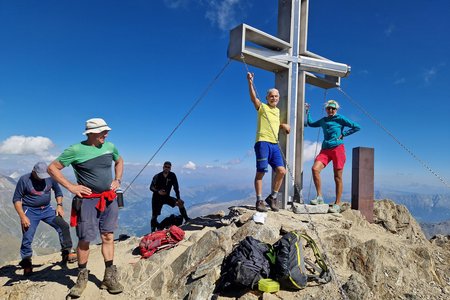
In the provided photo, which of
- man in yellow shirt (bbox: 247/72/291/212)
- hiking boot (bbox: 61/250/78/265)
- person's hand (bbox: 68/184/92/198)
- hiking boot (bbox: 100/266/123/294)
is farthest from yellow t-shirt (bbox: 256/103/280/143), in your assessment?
hiking boot (bbox: 61/250/78/265)

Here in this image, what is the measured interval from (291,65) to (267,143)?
252 cm

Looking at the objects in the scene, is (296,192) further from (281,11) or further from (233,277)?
(281,11)

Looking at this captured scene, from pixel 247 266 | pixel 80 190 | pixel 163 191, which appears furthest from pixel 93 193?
pixel 163 191

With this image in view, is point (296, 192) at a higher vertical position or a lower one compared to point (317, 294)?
higher

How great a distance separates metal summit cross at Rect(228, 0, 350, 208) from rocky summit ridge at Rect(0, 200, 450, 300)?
151cm

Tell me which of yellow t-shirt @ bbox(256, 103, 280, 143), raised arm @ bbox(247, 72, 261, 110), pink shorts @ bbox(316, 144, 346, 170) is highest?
raised arm @ bbox(247, 72, 261, 110)

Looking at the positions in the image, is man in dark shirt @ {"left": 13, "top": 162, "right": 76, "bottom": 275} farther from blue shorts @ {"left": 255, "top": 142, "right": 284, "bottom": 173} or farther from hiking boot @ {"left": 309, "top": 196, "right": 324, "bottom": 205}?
hiking boot @ {"left": 309, "top": 196, "right": 324, "bottom": 205}

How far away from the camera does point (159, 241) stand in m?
6.46

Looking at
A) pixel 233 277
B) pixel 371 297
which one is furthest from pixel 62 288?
pixel 371 297

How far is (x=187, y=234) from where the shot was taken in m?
6.98

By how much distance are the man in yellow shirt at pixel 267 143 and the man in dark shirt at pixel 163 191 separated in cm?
375

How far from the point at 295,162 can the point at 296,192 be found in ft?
2.69

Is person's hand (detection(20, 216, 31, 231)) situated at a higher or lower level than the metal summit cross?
lower

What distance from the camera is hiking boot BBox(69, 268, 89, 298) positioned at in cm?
485
